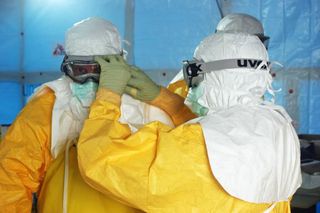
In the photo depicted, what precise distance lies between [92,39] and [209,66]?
0.38 m

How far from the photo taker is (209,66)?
1.17 metres

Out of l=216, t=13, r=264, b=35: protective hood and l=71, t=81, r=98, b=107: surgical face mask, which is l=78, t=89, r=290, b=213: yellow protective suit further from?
l=216, t=13, r=264, b=35: protective hood

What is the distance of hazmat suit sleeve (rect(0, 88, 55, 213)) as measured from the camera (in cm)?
128

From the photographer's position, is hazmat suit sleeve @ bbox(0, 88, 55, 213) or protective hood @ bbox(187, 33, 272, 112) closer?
protective hood @ bbox(187, 33, 272, 112)

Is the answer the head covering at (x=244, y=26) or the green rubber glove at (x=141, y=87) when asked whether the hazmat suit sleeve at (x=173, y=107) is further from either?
the head covering at (x=244, y=26)

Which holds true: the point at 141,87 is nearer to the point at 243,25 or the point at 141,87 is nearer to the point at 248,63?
the point at 248,63

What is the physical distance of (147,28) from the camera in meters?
2.49

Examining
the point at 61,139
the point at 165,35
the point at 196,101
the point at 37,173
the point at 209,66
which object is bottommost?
the point at 37,173

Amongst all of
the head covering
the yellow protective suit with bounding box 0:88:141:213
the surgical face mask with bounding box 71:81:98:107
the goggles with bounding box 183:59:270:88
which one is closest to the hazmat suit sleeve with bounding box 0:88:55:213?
the yellow protective suit with bounding box 0:88:141:213

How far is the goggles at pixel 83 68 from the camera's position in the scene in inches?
49.3

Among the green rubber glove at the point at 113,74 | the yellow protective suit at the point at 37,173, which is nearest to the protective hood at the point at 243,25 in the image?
the green rubber glove at the point at 113,74

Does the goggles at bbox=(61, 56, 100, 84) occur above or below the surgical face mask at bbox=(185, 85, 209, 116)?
above

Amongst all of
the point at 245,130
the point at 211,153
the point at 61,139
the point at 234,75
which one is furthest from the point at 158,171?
the point at 61,139

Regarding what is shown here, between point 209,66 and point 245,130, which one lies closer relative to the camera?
point 245,130
